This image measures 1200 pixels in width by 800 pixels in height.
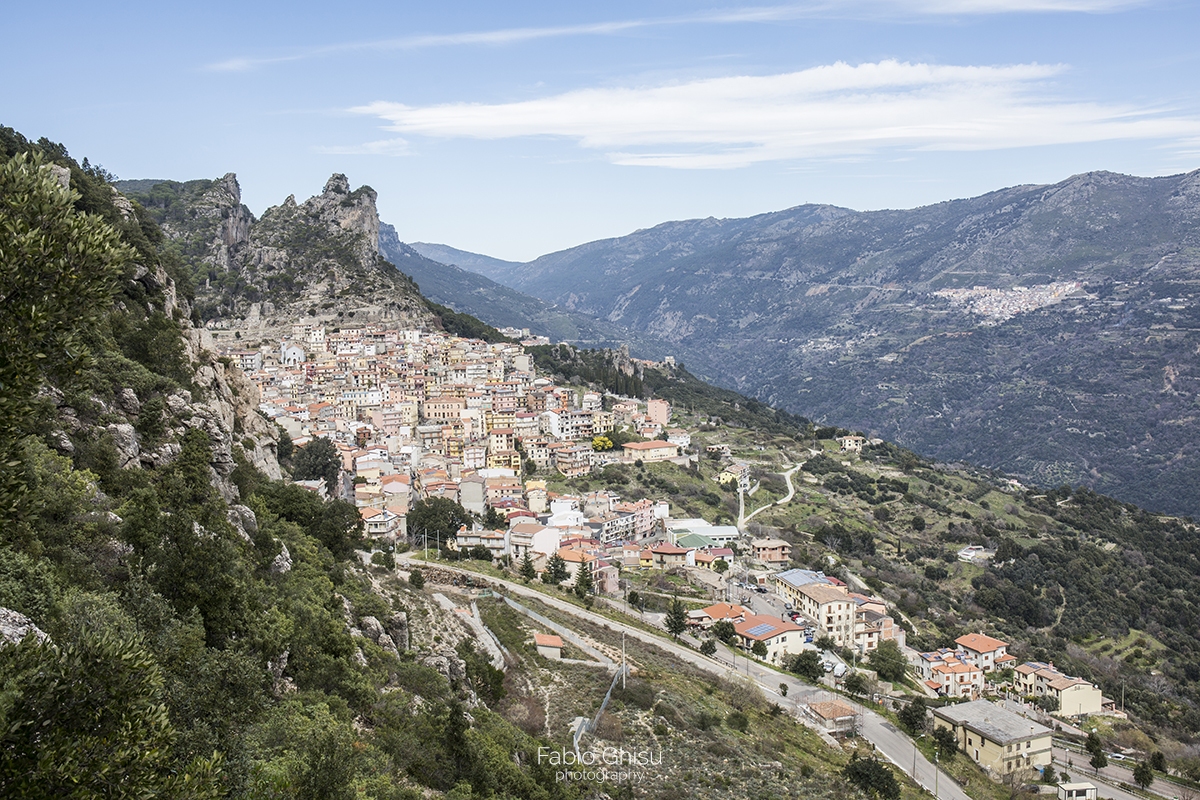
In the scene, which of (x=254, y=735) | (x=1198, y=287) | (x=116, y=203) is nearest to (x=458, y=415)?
(x=116, y=203)

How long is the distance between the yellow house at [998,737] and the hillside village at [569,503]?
86 millimetres

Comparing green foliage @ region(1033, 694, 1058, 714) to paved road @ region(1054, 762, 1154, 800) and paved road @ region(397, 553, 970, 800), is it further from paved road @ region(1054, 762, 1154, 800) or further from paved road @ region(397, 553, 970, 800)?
paved road @ region(397, 553, 970, 800)

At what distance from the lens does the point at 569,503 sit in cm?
5322

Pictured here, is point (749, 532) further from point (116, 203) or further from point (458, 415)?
point (116, 203)

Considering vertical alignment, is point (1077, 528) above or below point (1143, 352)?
below

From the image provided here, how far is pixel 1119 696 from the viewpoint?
148 ft

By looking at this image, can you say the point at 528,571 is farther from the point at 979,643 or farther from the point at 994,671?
the point at 994,671

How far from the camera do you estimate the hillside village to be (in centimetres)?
4047

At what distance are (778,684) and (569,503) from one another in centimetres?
2229

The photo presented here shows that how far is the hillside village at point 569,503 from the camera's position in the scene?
4047 cm

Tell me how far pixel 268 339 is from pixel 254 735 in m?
77.2

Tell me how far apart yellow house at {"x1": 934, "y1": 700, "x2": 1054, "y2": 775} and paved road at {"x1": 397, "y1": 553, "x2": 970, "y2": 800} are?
2.96m

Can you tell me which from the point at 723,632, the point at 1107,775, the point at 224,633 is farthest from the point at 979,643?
the point at 224,633

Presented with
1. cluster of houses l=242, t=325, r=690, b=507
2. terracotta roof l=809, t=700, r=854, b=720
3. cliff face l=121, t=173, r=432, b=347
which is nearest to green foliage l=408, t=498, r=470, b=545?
cluster of houses l=242, t=325, r=690, b=507
